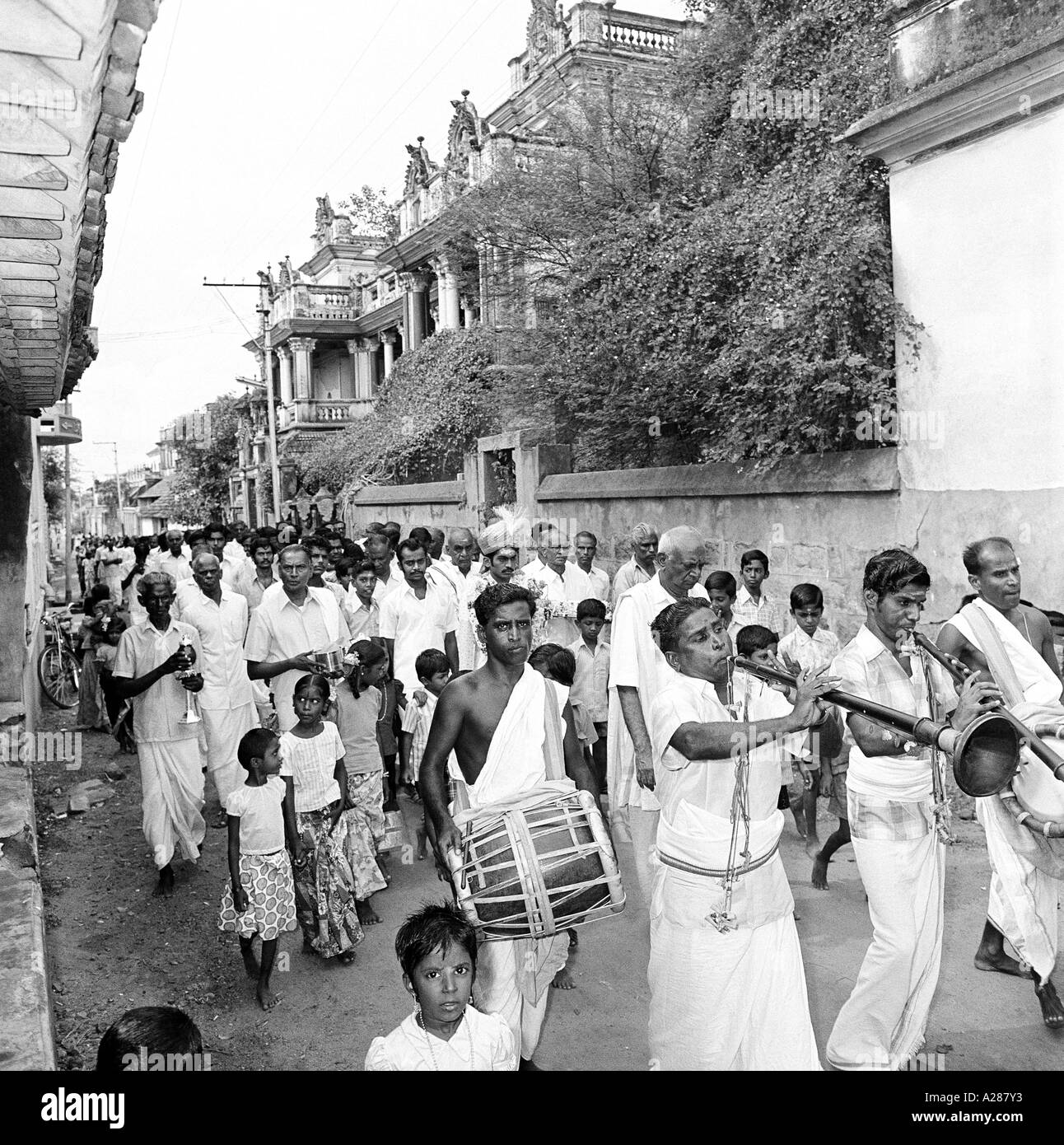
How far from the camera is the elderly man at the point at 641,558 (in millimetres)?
7590

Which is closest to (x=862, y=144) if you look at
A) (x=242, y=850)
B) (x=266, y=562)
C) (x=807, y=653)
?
(x=807, y=653)

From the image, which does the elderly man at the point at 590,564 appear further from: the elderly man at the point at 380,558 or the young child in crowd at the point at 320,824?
the young child in crowd at the point at 320,824

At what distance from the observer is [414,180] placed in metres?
30.7

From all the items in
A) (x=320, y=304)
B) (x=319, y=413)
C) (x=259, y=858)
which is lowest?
(x=259, y=858)

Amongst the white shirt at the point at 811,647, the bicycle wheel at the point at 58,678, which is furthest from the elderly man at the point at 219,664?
the bicycle wheel at the point at 58,678

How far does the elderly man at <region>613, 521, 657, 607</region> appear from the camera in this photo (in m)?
7.59

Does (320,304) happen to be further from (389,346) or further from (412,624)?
(412,624)

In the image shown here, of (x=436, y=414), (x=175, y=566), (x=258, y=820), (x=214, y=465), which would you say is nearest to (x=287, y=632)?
(x=258, y=820)

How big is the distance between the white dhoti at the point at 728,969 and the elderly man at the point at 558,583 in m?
3.60

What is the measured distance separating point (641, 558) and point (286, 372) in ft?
116

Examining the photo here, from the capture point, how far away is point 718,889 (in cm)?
334

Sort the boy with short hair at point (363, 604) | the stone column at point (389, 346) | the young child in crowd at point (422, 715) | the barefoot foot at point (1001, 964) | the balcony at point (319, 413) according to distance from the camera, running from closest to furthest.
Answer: the barefoot foot at point (1001, 964)
the young child in crowd at point (422, 715)
the boy with short hair at point (363, 604)
the stone column at point (389, 346)
the balcony at point (319, 413)

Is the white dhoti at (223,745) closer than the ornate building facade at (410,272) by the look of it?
Yes

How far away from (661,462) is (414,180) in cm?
2106
